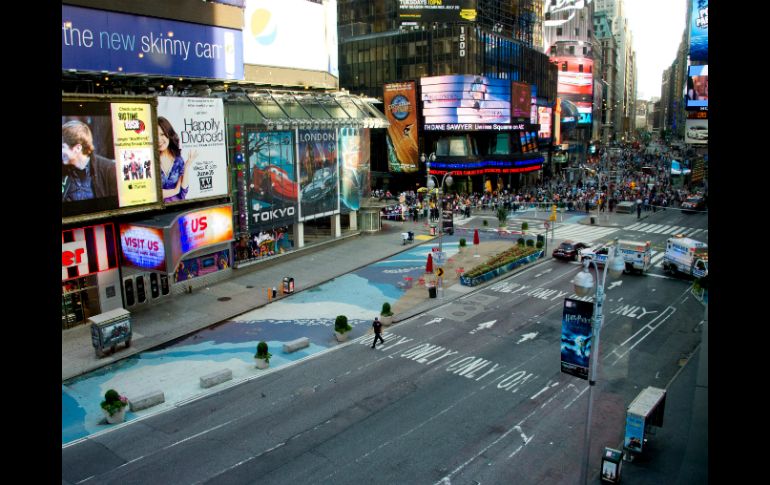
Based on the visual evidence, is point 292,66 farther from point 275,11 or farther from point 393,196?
point 393,196

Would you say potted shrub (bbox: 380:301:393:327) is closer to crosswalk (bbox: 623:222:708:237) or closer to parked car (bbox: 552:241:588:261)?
parked car (bbox: 552:241:588:261)

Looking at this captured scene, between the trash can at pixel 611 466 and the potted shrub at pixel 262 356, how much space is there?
13.7 meters

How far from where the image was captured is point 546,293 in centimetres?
3516

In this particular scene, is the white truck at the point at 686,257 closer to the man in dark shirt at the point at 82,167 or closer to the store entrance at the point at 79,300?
the man in dark shirt at the point at 82,167

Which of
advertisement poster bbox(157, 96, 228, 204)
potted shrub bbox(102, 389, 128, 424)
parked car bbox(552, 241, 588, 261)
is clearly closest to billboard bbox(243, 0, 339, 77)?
advertisement poster bbox(157, 96, 228, 204)

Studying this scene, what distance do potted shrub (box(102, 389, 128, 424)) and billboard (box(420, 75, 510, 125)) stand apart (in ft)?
203

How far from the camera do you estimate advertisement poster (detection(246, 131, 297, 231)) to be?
4128 cm

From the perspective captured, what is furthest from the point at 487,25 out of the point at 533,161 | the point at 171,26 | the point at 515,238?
the point at 171,26

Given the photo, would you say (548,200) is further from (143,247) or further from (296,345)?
(143,247)

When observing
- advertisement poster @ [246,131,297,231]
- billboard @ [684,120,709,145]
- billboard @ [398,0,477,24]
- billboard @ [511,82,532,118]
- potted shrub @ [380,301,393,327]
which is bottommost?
potted shrub @ [380,301,393,327]

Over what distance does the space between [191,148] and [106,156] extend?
609 cm

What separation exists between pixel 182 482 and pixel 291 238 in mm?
30405

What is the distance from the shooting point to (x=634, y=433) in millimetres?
17359

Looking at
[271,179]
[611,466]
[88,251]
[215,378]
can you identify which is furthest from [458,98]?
[611,466]
